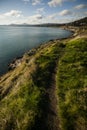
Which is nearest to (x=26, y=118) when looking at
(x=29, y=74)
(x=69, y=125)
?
(x=69, y=125)

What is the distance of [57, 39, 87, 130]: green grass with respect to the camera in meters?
18.3

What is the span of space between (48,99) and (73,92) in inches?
143

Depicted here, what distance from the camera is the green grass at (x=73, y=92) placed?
60.1ft

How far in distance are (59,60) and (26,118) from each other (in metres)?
19.9

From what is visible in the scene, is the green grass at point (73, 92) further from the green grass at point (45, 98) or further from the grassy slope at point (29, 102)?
the grassy slope at point (29, 102)

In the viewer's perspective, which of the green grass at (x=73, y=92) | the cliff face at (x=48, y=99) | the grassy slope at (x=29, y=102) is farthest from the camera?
the grassy slope at (x=29, y=102)

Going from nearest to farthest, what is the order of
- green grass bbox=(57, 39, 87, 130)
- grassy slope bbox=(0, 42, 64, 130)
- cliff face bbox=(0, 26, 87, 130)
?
1. green grass bbox=(57, 39, 87, 130)
2. cliff face bbox=(0, 26, 87, 130)
3. grassy slope bbox=(0, 42, 64, 130)

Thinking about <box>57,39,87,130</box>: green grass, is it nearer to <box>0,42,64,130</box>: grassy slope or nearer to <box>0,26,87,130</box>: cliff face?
<box>0,26,87,130</box>: cliff face

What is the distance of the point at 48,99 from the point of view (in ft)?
73.2

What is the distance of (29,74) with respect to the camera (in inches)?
1192

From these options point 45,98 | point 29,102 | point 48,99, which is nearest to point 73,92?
point 48,99

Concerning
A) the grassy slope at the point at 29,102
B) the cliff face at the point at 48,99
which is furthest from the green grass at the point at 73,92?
the grassy slope at the point at 29,102

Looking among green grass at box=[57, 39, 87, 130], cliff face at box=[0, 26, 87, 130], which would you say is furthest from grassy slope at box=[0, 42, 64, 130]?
green grass at box=[57, 39, 87, 130]

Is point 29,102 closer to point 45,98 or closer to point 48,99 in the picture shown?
point 45,98
